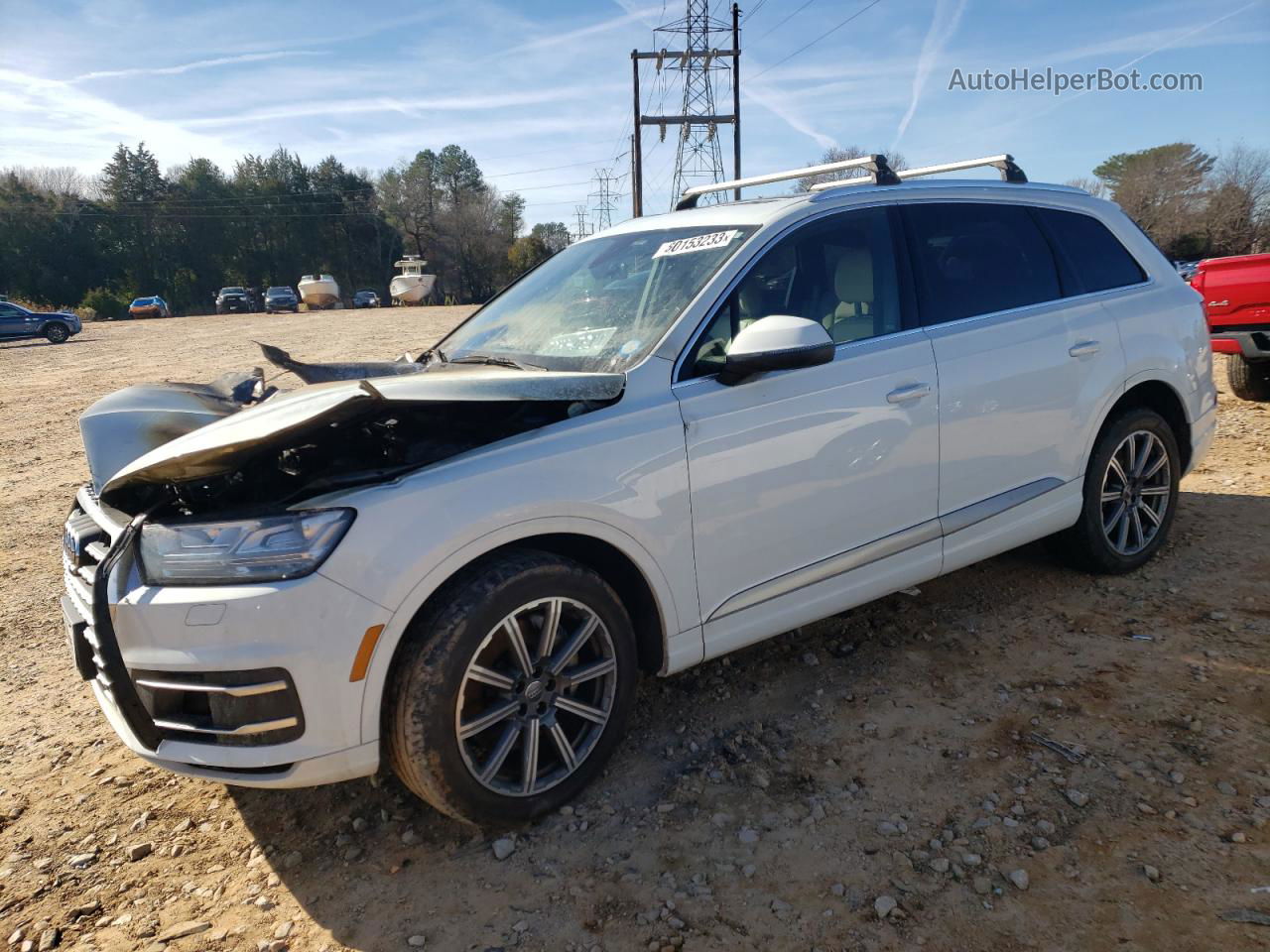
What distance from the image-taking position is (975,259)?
3.76 metres

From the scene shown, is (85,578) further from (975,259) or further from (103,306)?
(103,306)

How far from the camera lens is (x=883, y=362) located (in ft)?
10.8

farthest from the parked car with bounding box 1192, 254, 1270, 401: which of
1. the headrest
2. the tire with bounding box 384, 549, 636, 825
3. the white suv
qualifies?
the tire with bounding box 384, 549, 636, 825

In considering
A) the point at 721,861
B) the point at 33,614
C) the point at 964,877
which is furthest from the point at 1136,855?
the point at 33,614

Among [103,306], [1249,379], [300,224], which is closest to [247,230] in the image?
[300,224]

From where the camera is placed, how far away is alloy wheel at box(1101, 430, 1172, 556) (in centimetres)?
425

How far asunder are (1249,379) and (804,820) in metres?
7.95

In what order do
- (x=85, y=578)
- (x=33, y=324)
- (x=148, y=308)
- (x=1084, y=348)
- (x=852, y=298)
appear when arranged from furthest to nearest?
1. (x=148, y=308)
2. (x=33, y=324)
3. (x=1084, y=348)
4. (x=852, y=298)
5. (x=85, y=578)

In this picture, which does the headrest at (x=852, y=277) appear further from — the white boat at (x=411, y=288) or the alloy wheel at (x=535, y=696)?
the white boat at (x=411, y=288)

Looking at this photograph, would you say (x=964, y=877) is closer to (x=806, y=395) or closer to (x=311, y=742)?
(x=806, y=395)

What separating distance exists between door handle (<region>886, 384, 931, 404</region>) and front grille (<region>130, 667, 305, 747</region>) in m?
2.31

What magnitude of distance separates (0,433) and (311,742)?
11.1 meters

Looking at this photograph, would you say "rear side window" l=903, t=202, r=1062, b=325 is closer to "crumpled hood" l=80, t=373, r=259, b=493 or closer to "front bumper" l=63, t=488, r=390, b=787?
"front bumper" l=63, t=488, r=390, b=787

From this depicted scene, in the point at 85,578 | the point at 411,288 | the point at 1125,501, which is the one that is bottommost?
the point at 1125,501
